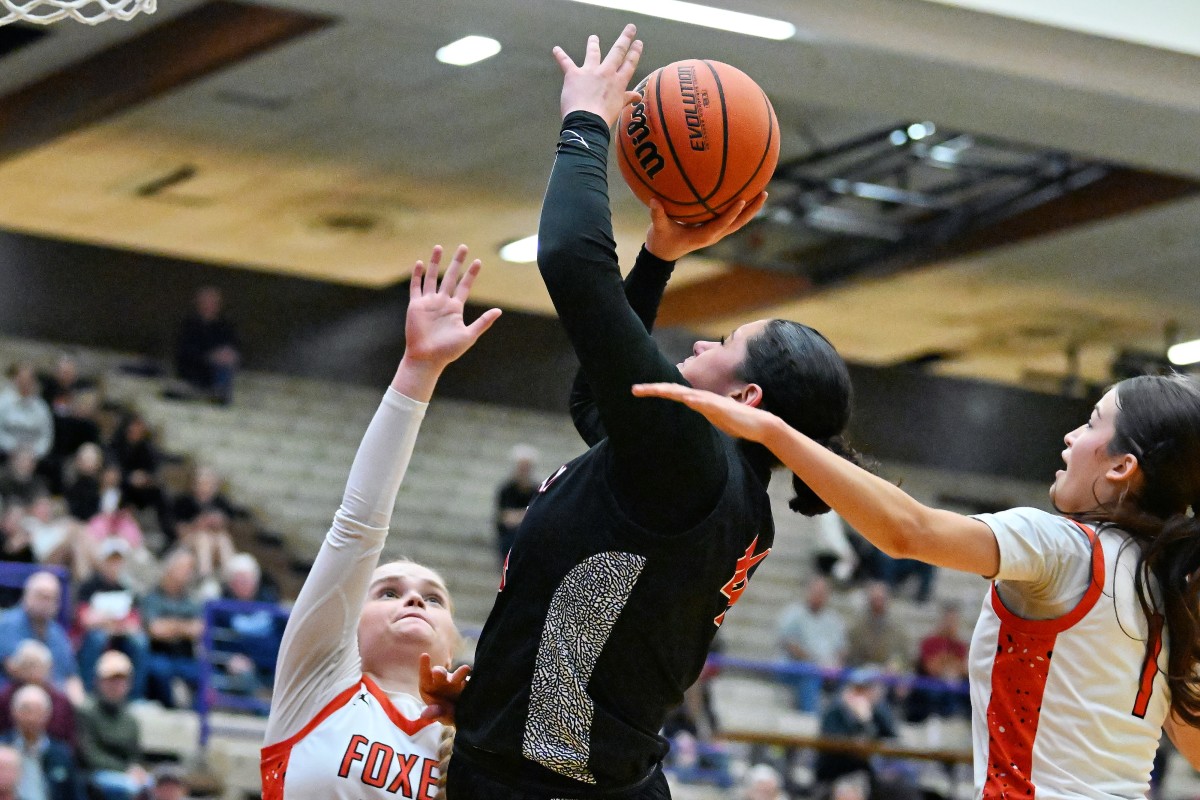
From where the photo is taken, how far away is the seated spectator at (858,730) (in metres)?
9.95

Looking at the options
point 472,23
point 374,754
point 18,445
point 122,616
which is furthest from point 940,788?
point 374,754

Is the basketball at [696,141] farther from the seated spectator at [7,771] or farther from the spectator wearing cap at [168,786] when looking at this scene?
the spectator wearing cap at [168,786]

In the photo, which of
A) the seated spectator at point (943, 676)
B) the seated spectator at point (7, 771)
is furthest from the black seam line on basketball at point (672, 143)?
the seated spectator at point (943, 676)

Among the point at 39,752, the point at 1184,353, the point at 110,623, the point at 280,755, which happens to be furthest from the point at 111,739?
the point at 1184,353

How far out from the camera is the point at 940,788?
1116cm

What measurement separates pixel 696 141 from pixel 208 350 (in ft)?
45.5

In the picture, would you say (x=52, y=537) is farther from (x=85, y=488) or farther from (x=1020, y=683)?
(x=1020, y=683)

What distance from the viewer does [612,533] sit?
7.69 ft

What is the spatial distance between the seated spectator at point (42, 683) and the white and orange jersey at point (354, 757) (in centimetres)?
609

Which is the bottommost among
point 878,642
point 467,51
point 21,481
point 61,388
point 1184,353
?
point 878,642

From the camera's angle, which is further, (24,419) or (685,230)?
(24,419)

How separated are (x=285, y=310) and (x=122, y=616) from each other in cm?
771

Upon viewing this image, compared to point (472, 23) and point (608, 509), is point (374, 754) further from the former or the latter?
point (472, 23)

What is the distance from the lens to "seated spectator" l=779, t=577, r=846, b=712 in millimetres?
13438
